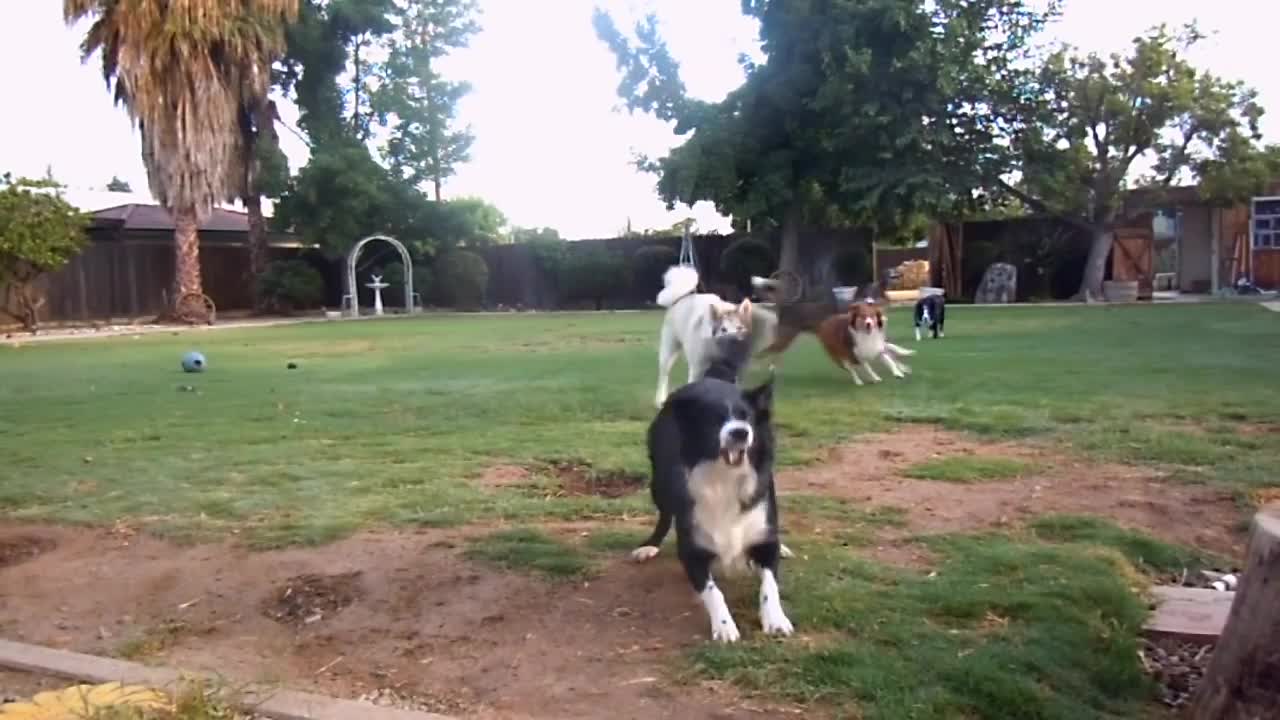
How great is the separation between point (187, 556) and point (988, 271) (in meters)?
24.1

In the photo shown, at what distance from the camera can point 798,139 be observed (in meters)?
25.5

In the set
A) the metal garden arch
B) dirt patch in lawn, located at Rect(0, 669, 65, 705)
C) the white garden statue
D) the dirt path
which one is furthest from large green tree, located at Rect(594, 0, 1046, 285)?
dirt patch in lawn, located at Rect(0, 669, 65, 705)

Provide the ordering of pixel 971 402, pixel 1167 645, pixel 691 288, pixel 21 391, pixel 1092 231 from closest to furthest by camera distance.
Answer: pixel 1167 645, pixel 971 402, pixel 691 288, pixel 21 391, pixel 1092 231

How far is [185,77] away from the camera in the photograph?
84.3ft

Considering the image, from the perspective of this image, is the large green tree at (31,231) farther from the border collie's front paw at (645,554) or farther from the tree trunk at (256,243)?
the border collie's front paw at (645,554)

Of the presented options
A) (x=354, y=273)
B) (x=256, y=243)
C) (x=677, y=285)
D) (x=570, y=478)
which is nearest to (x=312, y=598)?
(x=570, y=478)

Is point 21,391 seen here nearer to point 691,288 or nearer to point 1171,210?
point 691,288

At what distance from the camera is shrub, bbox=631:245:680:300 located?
29.9 m

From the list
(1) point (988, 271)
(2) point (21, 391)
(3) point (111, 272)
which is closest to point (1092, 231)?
(1) point (988, 271)

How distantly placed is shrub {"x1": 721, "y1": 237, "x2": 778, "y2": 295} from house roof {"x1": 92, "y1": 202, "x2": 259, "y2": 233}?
1428 cm

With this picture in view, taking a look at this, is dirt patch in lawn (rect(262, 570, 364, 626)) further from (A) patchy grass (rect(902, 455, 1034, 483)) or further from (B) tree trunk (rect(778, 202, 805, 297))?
(B) tree trunk (rect(778, 202, 805, 297))

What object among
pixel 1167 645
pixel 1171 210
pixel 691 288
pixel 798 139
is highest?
pixel 798 139

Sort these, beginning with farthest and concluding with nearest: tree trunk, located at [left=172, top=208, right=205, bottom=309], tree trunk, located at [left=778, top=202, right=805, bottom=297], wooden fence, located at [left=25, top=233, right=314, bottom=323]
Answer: wooden fence, located at [left=25, top=233, right=314, bottom=323] < tree trunk, located at [left=172, top=208, right=205, bottom=309] < tree trunk, located at [left=778, top=202, right=805, bottom=297]

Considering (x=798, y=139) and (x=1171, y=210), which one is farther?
(x=1171, y=210)
